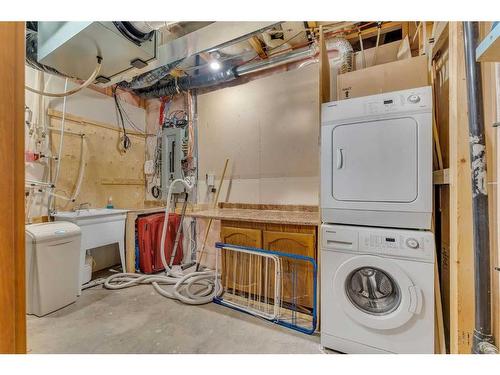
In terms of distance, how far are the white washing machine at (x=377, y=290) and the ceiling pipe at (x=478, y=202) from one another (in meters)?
0.40

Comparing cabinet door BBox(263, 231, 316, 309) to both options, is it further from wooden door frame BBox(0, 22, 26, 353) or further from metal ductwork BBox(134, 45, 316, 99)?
metal ductwork BBox(134, 45, 316, 99)

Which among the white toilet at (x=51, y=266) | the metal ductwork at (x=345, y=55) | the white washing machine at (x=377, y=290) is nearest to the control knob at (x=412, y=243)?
the white washing machine at (x=377, y=290)

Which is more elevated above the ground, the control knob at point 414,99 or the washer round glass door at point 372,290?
the control knob at point 414,99

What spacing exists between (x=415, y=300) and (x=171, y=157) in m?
3.37

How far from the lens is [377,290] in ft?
5.35

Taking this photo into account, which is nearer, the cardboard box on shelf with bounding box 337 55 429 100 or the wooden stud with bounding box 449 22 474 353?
the wooden stud with bounding box 449 22 474 353

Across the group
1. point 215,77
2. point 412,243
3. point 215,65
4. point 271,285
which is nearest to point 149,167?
point 215,77

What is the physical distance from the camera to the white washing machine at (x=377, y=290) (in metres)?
1.41

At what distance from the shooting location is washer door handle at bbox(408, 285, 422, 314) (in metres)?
1.40

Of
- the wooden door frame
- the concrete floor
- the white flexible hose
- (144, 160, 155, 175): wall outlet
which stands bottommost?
the concrete floor

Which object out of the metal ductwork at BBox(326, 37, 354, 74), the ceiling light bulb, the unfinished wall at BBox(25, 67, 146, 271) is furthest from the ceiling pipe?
the unfinished wall at BBox(25, 67, 146, 271)

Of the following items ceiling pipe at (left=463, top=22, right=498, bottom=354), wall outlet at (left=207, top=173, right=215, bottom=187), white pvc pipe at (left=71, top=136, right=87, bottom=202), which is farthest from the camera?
wall outlet at (left=207, top=173, right=215, bottom=187)

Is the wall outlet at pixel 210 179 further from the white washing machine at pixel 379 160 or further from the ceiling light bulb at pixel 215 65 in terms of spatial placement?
the white washing machine at pixel 379 160

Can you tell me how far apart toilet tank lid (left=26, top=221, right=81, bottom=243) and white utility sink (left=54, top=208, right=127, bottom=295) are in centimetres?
18
